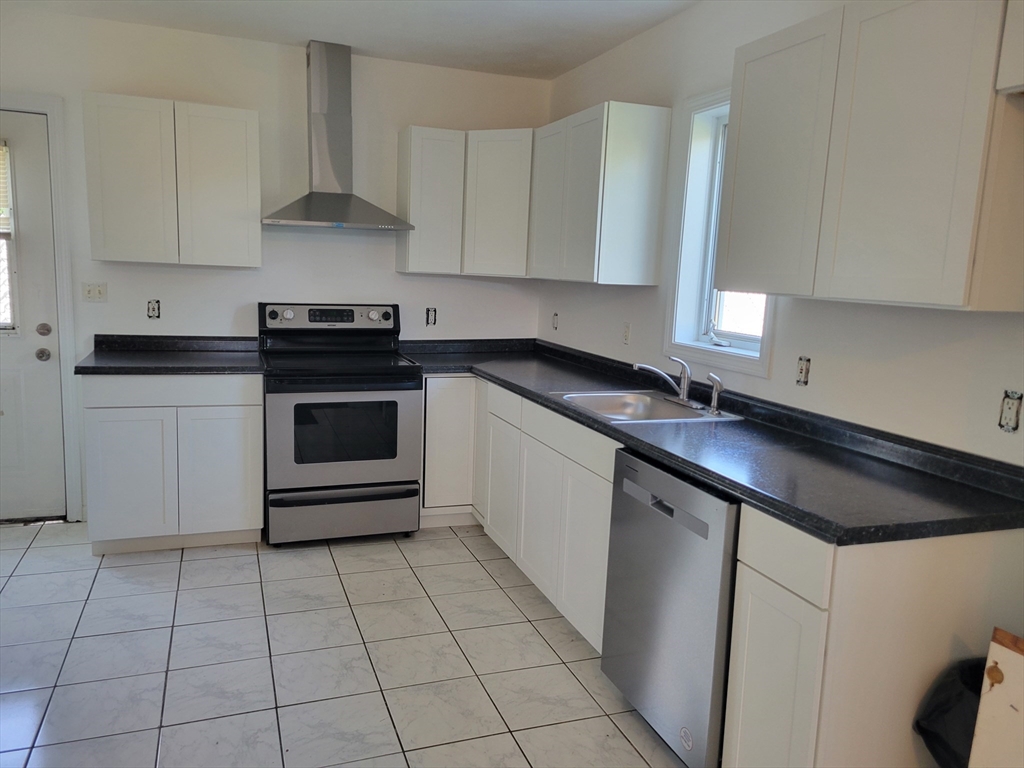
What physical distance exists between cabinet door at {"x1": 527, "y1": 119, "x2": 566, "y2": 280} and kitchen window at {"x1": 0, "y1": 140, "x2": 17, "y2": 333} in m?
2.55

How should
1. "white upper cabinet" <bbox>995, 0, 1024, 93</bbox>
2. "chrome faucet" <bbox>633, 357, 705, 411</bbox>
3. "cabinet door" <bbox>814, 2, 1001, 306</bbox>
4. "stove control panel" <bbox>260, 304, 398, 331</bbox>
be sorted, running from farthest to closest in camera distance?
"stove control panel" <bbox>260, 304, 398, 331</bbox> < "chrome faucet" <bbox>633, 357, 705, 411</bbox> < "cabinet door" <bbox>814, 2, 1001, 306</bbox> < "white upper cabinet" <bbox>995, 0, 1024, 93</bbox>

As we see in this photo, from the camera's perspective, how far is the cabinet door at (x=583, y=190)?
3.21m

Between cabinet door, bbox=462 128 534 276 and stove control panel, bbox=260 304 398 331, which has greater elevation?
cabinet door, bbox=462 128 534 276

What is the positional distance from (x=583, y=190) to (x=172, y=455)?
7.35 ft

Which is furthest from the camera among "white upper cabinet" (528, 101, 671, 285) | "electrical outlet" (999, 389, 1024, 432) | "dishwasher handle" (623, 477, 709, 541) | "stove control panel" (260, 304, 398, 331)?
"stove control panel" (260, 304, 398, 331)

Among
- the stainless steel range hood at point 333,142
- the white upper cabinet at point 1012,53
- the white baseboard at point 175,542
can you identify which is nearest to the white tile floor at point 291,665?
the white baseboard at point 175,542

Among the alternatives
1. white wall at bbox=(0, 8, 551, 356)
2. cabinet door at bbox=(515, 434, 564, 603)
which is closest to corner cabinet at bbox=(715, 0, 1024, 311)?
cabinet door at bbox=(515, 434, 564, 603)

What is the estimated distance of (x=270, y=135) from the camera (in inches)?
154

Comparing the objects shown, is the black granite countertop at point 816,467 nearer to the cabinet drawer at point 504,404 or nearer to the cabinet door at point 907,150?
the cabinet drawer at point 504,404

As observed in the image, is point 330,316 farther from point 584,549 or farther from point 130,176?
point 584,549

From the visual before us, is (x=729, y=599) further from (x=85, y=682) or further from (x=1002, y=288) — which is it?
(x=85, y=682)

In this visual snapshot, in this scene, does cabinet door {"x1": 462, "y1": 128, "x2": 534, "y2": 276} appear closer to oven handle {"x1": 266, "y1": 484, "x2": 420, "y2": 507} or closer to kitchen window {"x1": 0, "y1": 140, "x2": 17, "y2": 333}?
oven handle {"x1": 266, "y1": 484, "x2": 420, "y2": 507}

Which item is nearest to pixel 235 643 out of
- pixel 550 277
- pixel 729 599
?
pixel 729 599

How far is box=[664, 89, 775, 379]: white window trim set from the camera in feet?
9.18
